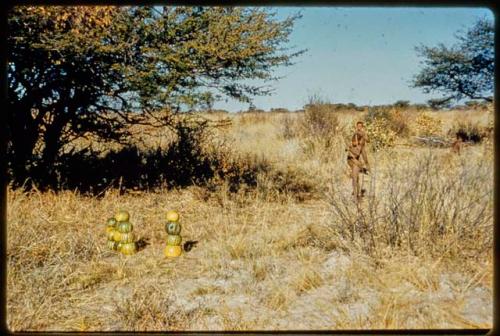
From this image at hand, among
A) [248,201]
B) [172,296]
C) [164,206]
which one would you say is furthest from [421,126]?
[172,296]

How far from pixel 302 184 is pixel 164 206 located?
2747mm

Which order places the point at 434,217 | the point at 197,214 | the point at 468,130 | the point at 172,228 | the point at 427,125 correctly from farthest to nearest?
the point at 427,125, the point at 468,130, the point at 197,214, the point at 172,228, the point at 434,217

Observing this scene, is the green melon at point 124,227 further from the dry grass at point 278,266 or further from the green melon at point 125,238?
the dry grass at point 278,266

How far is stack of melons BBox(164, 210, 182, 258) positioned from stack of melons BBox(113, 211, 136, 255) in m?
0.38

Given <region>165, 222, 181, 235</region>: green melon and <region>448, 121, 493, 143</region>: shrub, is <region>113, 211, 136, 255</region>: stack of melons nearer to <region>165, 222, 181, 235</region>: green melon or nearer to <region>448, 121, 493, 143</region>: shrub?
<region>165, 222, 181, 235</region>: green melon

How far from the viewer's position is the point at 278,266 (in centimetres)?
413

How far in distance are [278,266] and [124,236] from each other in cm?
168

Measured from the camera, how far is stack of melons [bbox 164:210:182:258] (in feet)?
14.8

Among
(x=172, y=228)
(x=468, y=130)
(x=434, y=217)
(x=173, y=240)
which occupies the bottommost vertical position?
(x=173, y=240)

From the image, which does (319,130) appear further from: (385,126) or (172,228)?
(172,228)

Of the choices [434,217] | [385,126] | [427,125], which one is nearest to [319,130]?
[385,126]

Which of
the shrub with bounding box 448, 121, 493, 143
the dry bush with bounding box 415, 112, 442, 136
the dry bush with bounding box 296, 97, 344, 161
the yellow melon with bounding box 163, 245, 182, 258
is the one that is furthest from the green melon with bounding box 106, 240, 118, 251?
the dry bush with bounding box 415, 112, 442, 136

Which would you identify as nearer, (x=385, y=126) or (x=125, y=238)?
(x=125, y=238)

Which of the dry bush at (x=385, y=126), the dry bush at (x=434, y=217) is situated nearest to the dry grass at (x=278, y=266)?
the dry bush at (x=434, y=217)
